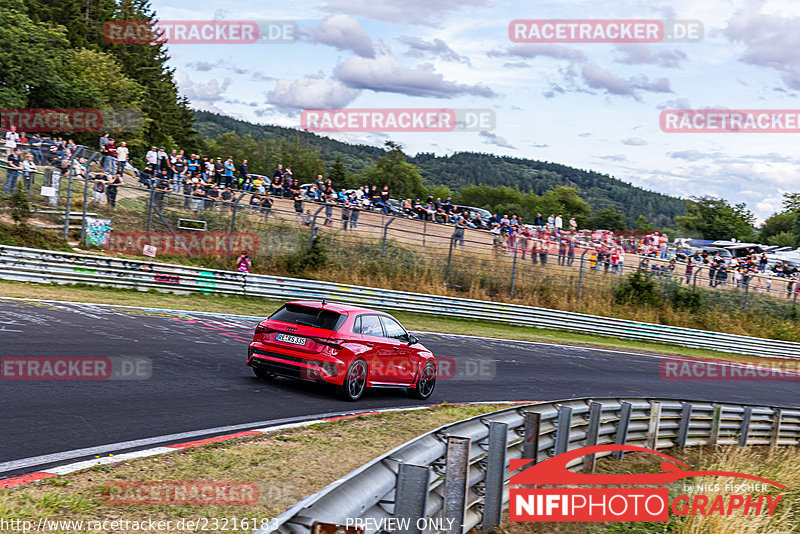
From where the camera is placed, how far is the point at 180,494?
6.26 meters

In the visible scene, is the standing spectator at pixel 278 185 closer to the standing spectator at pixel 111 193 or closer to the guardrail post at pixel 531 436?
the standing spectator at pixel 111 193

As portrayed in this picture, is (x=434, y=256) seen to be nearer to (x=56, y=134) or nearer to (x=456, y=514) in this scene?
A: (x=456, y=514)

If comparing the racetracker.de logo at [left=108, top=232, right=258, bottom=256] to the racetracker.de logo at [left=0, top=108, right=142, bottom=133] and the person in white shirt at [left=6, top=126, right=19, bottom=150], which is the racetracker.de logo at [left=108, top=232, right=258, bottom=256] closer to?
the person in white shirt at [left=6, top=126, right=19, bottom=150]

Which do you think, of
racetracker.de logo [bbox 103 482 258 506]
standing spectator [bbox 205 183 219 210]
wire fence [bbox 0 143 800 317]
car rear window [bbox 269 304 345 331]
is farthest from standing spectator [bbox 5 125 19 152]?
racetracker.de logo [bbox 103 482 258 506]

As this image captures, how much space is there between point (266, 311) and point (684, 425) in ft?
43.0

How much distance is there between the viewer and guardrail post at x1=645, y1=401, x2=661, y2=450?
34.0 feet

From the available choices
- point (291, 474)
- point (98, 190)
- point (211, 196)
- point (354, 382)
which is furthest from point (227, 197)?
point (291, 474)

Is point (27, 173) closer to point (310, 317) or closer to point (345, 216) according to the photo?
point (345, 216)

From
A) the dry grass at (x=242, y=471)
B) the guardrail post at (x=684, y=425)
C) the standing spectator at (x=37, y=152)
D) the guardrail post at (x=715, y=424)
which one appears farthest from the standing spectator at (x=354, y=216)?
the guardrail post at (x=684, y=425)

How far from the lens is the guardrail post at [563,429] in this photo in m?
8.05

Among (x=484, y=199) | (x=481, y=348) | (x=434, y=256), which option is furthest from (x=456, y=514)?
(x=484, y=199)

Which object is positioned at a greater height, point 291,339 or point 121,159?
point 121,159

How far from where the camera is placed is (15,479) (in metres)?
6.12

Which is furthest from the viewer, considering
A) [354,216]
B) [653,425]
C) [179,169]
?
[354,216]
